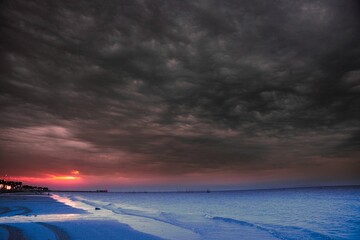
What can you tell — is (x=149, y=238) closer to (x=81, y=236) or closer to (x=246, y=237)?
(x=81, y=236)

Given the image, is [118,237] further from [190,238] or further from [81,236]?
[190,238]

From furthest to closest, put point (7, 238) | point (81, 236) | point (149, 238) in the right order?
point (149, 238) → point (81, 236) → point (7, 238)

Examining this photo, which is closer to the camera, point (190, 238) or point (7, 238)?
point (7, 238)

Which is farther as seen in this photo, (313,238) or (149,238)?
(313,238)

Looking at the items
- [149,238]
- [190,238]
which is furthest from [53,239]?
[190,238]

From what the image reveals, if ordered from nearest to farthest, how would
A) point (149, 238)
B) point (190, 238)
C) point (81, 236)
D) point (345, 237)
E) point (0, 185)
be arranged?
point (81, 236)
point (149, 238)
point (190, 238)
point (345, 237)
point (0, 185)

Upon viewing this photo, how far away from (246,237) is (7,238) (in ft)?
61.5

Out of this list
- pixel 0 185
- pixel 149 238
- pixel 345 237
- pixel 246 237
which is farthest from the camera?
pixel 0 185

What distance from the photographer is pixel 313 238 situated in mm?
24688

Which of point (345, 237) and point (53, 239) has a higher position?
point (53, 239)

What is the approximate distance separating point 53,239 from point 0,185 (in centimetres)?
22621

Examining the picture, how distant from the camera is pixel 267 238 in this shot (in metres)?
23.5

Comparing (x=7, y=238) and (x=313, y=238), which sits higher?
(x=7, y=238)

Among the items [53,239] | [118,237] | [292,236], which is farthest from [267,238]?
[53,239]
